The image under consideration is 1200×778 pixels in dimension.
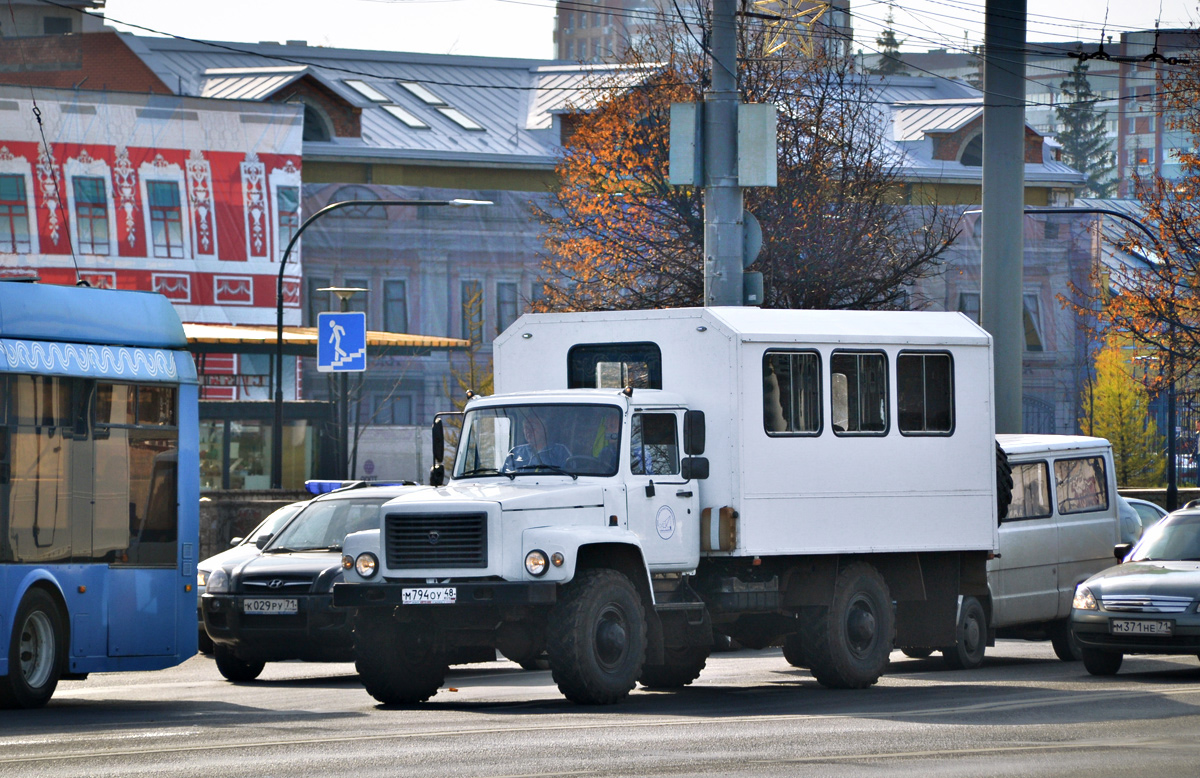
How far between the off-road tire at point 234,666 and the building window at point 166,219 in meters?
34.7

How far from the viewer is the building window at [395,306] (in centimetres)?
6159

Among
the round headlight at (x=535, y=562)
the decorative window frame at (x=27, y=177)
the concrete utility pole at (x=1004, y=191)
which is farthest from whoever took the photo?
the decorative window frame at (x=27, y=177)

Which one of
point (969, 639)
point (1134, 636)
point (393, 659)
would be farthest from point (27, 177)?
point (1134, 636)

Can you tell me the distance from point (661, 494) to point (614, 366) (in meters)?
1.57

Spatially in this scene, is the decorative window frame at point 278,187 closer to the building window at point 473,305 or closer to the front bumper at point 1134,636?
the building window at point 473,305

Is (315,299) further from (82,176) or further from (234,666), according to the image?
(234,666)

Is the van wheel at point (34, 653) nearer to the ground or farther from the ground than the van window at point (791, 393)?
nearer to the ground

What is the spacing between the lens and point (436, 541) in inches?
585

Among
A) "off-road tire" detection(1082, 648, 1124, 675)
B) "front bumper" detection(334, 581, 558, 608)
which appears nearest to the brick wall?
"off-road tire" detection(1082, 648, 1124, 675)

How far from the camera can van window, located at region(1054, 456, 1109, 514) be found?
849 inches

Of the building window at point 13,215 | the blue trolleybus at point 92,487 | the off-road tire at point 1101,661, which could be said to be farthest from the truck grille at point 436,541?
the building window at point 13,215

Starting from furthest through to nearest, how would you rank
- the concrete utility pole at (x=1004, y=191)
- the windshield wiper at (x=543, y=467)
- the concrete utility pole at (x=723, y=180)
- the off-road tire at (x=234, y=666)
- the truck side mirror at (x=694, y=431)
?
the concrete utility pole at (x=1004, y=191) → the concrete utility pole at (x=723, y=180) → the off-road tire at (x=234, y=666) → the truck side mirror at (x=694, y=431) → the windshield wiper at (x=543, y=467)

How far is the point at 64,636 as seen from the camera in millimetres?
15680

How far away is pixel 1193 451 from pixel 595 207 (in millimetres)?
27311
